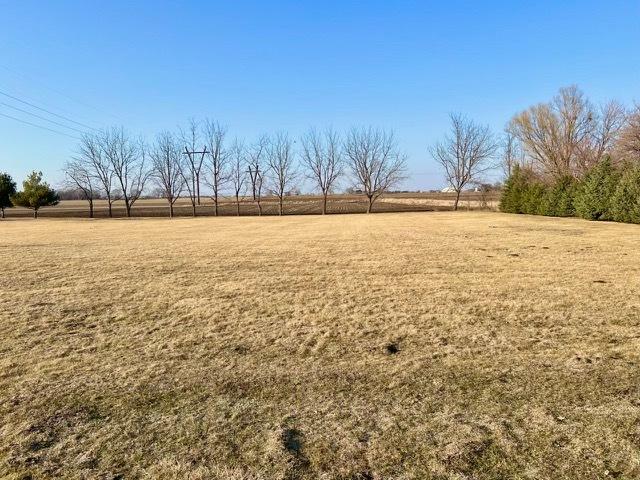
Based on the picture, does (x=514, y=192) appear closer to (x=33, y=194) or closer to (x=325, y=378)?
(x=325, y=378)

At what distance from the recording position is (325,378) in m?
3.81

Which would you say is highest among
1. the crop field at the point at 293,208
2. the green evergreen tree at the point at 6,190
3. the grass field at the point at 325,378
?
the green evergreen tree at the point at 6,190

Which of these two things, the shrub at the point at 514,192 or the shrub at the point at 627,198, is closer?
the shrub at the point at 627,198

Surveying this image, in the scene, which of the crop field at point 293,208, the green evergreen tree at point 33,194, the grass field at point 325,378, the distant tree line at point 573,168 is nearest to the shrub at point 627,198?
the distant tree line at point 573,168

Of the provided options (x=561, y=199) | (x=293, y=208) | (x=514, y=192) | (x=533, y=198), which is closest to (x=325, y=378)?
(x=561, y=199)

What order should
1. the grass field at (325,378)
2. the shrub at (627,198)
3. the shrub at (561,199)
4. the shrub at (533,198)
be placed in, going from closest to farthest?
1. the grass field at (325,378)
2. the shrub at (627,198)
3. the shrub at (561,199)
4. the shrub at (533,198)

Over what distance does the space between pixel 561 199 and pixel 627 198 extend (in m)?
8.69

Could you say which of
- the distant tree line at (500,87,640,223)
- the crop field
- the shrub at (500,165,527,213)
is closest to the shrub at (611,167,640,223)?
the distant tree line at (500,87,640,223)

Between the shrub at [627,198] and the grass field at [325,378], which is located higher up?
the shrub at [627,198]

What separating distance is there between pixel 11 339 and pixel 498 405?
527 centimetres

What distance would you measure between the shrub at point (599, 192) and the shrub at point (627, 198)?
81 centimetres

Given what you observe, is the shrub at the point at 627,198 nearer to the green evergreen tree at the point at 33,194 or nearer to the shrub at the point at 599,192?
the shrub at the point at 599,192

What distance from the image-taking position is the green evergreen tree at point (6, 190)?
169ft

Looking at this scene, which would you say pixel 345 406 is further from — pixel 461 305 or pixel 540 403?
pixel 461 305
